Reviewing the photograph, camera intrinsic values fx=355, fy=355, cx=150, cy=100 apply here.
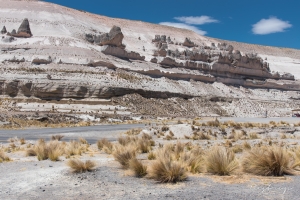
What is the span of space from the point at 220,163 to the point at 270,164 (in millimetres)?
1168

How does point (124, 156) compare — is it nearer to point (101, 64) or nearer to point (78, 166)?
point (78, 166)

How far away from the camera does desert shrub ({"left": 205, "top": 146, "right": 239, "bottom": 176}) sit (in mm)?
8523

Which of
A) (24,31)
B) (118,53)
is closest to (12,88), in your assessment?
(24,31)

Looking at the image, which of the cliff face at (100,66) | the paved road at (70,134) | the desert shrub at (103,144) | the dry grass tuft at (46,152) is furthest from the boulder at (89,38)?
the dry grass tuft at (46,152)

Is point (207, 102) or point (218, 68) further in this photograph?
point (218, 68)

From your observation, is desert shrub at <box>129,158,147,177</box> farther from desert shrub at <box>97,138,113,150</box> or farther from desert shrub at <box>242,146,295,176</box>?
desert shrub at <box>97,138,113,150</box>

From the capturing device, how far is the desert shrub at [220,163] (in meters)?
8.52

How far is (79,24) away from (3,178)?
6925 cm

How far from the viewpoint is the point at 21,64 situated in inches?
1906

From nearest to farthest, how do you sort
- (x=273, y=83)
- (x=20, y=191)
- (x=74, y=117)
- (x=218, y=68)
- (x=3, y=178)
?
(x=20, y=191), (x=3, y=178), (x=74, y=117), (x=218, y=68), (x=273, y=83)

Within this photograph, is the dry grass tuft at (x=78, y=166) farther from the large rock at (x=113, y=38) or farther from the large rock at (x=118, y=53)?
the large rock at (x=113, y=38)

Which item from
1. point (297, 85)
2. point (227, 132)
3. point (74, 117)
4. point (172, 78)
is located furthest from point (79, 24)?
point (227, 132)

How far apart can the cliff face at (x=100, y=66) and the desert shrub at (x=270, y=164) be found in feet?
119

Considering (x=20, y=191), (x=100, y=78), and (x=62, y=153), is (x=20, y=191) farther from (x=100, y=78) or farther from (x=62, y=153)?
(x=100, y=78)
